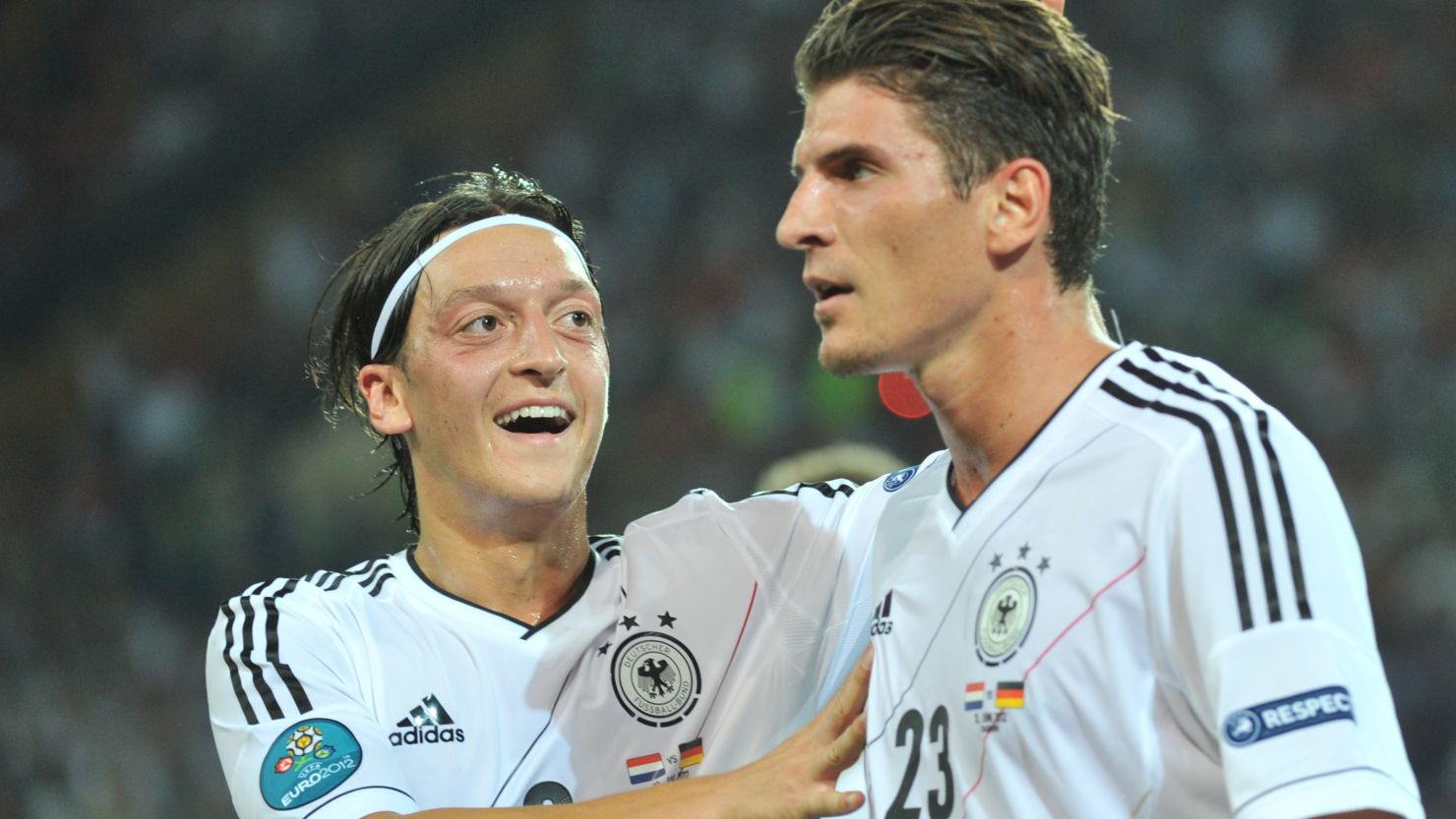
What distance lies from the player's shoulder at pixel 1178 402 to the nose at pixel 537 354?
47.0 inches

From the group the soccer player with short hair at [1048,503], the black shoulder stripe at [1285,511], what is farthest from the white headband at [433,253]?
the black shoulder stripe at [1285,511]

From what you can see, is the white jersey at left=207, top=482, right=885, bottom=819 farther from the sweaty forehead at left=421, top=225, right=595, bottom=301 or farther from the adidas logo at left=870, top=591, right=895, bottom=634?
the sweaty forehead at left=421, top=225, right=595, bottom=301

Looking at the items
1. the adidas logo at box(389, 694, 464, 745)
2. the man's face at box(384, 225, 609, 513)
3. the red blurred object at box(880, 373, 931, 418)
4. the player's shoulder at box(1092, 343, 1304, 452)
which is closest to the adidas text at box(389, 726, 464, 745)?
the adidas logo at box(389, 694, 464, 745)

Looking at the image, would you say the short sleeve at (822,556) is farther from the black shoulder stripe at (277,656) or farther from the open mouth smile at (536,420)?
the black shoulder stripe at (277,656)

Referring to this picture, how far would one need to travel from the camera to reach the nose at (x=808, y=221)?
197 cm

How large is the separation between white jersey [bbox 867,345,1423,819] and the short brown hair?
257 mm

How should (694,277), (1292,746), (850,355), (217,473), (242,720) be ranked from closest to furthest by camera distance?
(1292,746) → (850,355) → (242,720) → (217,473) → (694,277)

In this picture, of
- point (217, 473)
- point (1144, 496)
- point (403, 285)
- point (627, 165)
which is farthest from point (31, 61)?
point (1144, 496)

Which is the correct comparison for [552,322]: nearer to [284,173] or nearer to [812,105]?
[812,105]

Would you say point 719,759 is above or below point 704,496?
below

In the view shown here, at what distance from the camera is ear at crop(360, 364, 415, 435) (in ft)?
9.61

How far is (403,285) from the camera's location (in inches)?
115

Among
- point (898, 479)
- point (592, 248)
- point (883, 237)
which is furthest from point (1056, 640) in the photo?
point (592, 248)

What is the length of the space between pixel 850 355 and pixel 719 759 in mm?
973
